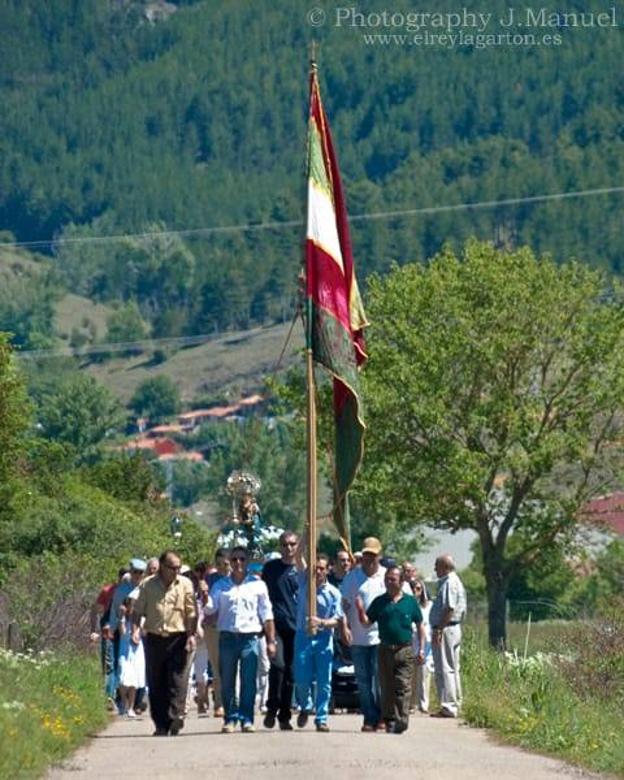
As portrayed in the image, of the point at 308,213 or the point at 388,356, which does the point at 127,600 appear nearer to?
the point at 308,213

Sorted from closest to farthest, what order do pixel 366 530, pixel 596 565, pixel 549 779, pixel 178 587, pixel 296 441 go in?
pixel 549 779
pixel 178 587
pixel 296 441
pixel 596 565
pixel 366 530

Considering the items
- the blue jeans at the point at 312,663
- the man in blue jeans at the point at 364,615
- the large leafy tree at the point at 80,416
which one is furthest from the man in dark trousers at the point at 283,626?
the large leafy tree at the point at 80,416

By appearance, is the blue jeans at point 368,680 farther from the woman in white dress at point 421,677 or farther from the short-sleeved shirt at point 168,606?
the woman in white dress at point 421,677

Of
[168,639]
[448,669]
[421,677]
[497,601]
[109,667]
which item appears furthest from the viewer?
[497,601]

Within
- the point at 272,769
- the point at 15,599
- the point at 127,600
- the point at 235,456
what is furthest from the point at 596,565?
the point at 235,456

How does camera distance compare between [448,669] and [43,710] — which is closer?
[43,710]

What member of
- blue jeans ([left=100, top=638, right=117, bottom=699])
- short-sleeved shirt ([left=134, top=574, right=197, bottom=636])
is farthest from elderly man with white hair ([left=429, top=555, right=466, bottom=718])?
blue jeans ([left=100, top=638, right=117, bottom=699])

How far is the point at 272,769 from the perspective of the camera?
16719 mm

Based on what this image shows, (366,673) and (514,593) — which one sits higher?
(366,673)

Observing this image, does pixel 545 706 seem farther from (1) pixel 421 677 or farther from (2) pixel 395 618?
(1) pixel 421 677

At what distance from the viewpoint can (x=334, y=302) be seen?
21641mm

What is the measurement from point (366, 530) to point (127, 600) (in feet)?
220

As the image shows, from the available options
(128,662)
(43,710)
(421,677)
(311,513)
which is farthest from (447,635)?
(43,710)

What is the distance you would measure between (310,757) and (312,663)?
11.4 ft
